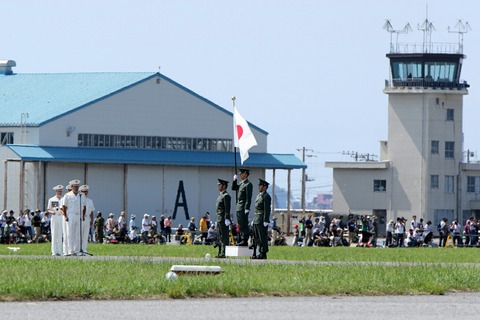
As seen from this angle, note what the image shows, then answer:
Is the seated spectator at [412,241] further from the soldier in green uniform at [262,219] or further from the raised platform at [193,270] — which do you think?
the raised platform at [193,270]

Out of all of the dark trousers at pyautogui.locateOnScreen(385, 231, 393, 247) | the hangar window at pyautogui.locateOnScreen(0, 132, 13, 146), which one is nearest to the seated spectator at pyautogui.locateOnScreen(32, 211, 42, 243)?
the dark trousers at pyautogui.locateOnScreen(385, 231, 393, 247)

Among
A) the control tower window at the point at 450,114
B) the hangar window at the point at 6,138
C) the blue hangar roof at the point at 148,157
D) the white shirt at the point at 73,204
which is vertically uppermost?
the control tower window at the point at 450,114

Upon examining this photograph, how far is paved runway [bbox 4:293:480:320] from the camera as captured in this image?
15711mm

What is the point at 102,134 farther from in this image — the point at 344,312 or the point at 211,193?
the point at 344,312

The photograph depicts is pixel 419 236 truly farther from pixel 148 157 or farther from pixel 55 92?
pixel 55 92

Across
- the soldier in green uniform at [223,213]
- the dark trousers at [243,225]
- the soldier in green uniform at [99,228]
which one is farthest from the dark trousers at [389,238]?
the soldier in green uniform at [223,213]

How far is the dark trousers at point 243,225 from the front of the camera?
3045 centimetres

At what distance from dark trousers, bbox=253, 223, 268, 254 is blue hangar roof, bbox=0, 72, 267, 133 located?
4113 cm

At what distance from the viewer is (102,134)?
72875mm

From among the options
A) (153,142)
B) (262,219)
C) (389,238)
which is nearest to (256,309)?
(262,219)

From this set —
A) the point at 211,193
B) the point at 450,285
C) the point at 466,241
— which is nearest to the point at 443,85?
the point at 211,193

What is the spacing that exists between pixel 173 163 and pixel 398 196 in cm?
1931

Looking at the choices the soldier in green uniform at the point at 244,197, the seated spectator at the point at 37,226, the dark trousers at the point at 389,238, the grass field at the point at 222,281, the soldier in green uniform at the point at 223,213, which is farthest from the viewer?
the dark trousers at the point at 389,238

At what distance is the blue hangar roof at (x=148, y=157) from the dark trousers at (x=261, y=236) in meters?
38.2
